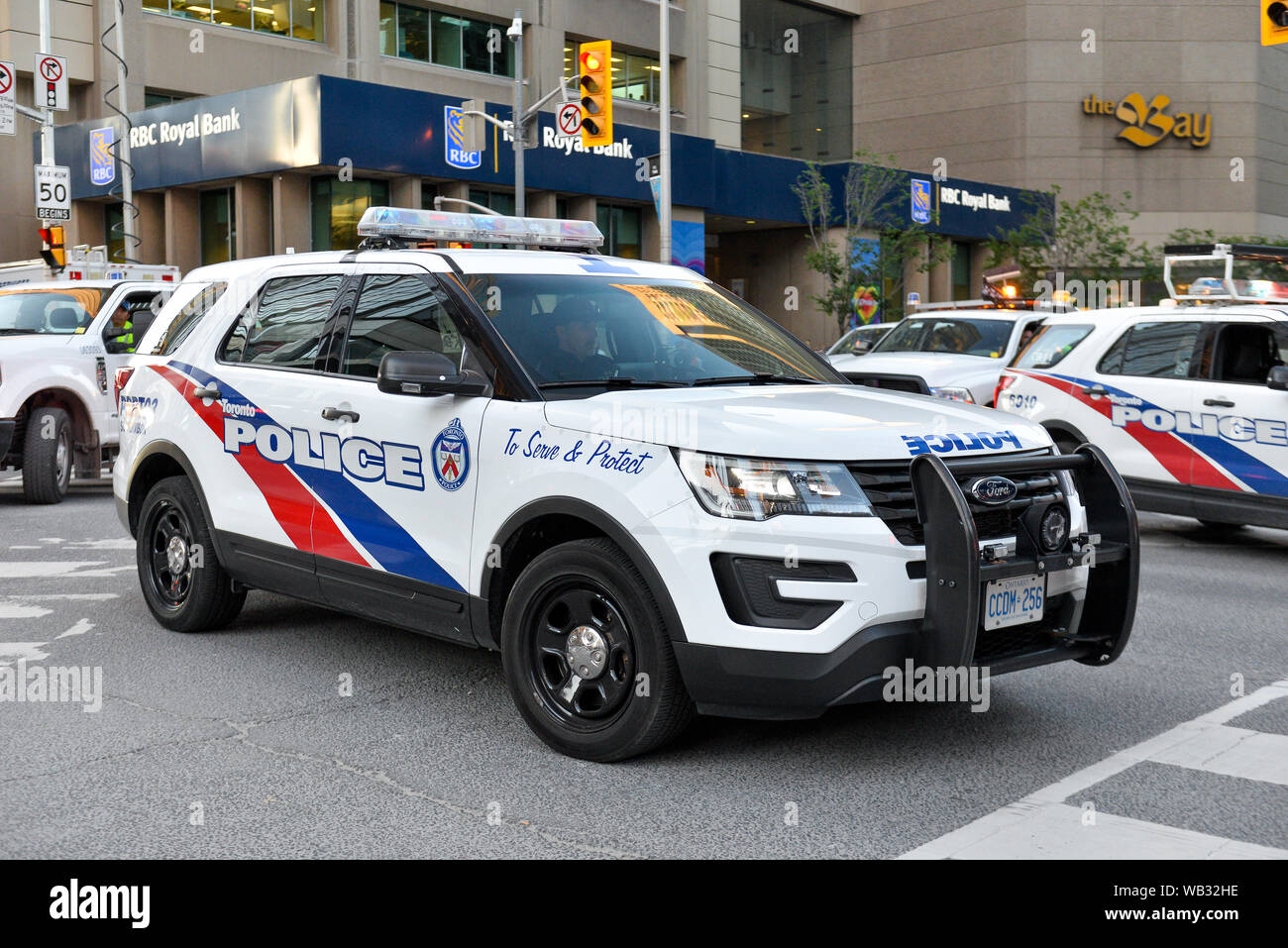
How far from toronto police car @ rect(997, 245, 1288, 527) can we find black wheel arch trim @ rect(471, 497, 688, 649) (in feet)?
20.3

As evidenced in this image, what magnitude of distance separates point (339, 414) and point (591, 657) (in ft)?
5.80

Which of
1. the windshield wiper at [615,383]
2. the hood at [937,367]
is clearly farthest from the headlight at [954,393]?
the windshield wiper at [615,383]

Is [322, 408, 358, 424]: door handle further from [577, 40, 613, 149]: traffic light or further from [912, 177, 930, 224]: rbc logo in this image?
[912, 177, 930, 224]: rbc logo

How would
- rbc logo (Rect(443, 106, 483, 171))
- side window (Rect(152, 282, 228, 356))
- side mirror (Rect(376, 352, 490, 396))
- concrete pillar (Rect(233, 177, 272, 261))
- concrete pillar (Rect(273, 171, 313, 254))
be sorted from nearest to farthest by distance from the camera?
side mirror (Rect(376, 352, 490, 396))
side window (Rect(152, 282, 228, 356))
concrete pillar (Rect(273, 171, 313, 254))
rbc logo (Rect(443, 106, 483, 171))
concrete pillar (Rect(233, 177, 272, 261))

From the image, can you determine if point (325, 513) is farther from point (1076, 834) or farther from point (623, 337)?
point (1076, 834)

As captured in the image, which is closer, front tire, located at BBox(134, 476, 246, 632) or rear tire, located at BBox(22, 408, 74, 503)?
front tire, located at BBox(134, 476, 246, 632)

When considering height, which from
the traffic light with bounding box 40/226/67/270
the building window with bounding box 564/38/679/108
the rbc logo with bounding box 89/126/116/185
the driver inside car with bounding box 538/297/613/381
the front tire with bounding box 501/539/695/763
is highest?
the building window with bounding box 564/38/679/108

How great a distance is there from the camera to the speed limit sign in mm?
24172

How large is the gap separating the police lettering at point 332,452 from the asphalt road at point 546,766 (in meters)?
0.97

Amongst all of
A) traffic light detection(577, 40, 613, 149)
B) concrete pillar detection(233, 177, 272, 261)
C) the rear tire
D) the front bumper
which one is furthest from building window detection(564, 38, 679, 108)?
the front bumper
